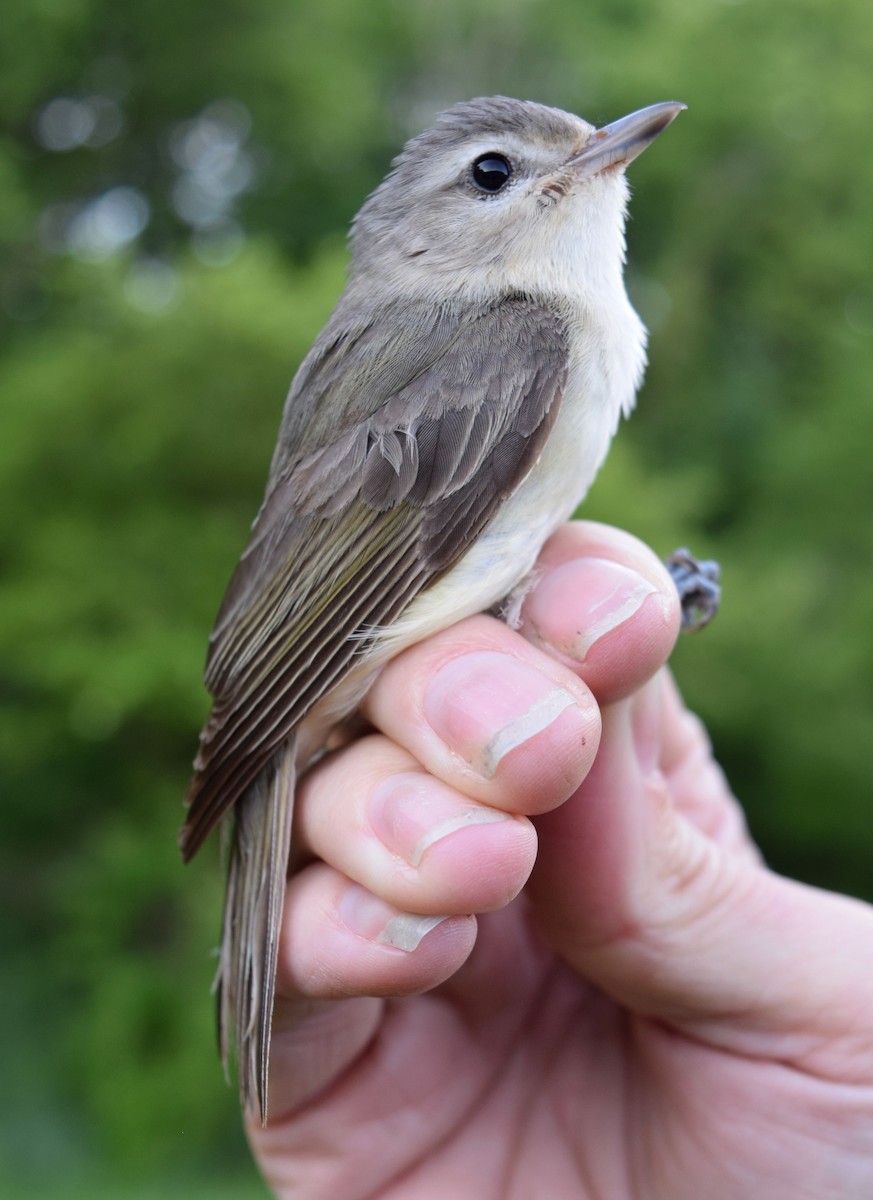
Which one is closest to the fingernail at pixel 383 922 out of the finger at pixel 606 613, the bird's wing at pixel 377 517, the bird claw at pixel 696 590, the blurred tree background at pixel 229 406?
the bird's wing at pixel 377 517

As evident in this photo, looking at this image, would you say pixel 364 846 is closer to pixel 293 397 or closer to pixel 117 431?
pixel 293 397

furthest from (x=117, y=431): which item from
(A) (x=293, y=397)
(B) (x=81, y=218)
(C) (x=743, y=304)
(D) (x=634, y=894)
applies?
(C) (x=743, y=304)

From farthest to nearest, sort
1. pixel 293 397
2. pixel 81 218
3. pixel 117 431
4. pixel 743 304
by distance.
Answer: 1. pixel 743 304
2. pixel 81 218
3. pixel 117 431
4. pixel 293 397

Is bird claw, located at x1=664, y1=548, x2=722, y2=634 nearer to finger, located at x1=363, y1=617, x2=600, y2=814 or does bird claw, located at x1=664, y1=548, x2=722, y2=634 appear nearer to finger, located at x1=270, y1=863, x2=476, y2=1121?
finger, located at x1=363, y1=617, x2=600, y2=814

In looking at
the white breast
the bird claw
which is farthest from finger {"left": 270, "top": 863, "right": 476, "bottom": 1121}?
the bird claw

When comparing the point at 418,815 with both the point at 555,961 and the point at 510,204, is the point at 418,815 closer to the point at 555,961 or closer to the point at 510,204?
the point at 555,961

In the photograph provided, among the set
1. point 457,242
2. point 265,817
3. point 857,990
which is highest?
point 457,242
